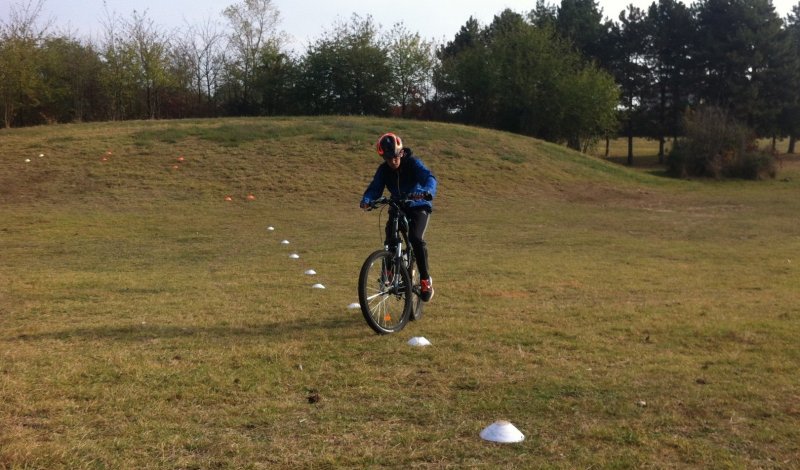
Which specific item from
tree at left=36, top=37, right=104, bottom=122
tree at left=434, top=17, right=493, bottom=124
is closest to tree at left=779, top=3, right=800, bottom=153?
tree at left=434, top=17, right=493, bottom=124

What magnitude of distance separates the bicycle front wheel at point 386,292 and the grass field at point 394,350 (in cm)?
20

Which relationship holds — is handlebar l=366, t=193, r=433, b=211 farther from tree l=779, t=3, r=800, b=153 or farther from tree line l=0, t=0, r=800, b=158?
tree l=779, t=3, r=800, b=153

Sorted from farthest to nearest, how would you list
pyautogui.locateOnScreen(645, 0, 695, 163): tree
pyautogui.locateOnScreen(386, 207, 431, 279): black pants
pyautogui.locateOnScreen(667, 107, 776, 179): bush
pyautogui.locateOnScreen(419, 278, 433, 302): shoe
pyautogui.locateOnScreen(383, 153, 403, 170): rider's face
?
1. pyautogui.locateOnScreen(645, 0, 695, 163): tree
2. pyautogui.locateOnScreen(667, 107, 776, 179): bush
3. pyautogui.locateOnScreen(419, 278, 433, 302): shoe
4. pyautogui.locateOnScreen(386, 207, 431, 279): black pants
5. pyautogui.locateOnScreen(383, 153, 403, 170): rider's face

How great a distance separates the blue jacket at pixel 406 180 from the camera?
639 centimetres

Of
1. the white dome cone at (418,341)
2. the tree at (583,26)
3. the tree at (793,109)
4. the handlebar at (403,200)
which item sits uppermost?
the tree at (583,26)

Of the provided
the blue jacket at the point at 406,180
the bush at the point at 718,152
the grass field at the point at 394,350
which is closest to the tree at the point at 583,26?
the bush at the point at 718,152

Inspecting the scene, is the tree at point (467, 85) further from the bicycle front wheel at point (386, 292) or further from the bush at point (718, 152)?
the bicycle front wheel at point (386, 292)

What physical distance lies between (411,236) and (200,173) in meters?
20.5

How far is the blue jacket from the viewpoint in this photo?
6.39 metres

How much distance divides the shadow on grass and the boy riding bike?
2.82ft

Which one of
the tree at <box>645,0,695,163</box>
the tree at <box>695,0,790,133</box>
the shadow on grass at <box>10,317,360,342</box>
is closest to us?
the shadow on grass at <box>10,317,360,342</box>

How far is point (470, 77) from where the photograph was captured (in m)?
45.8

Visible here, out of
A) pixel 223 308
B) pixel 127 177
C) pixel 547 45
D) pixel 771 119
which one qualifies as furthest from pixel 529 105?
pixel 223 308

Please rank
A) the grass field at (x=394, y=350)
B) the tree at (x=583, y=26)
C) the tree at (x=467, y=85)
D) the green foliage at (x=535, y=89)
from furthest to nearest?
1. the tree at (x=583, y=26)
2. the tree at (x=467, y=85)
3. the green foliage at (x=535, y=89)
4. the grass field at (x=394, y=350)
